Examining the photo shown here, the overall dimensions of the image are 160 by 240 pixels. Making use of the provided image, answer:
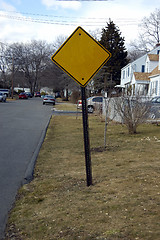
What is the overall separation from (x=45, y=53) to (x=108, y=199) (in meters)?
80.8

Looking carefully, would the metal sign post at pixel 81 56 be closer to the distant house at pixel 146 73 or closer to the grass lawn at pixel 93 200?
the grass lawn at pixel 93 200

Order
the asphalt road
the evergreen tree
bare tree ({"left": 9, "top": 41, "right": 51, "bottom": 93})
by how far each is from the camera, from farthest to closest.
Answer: bare tree ({"left": 9, "top": 41, "right": 51, "bottom": 93}) < the evergreen tree < the asphalt road

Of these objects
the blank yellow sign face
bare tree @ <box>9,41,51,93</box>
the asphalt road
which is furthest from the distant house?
bare tree @ <box>9,41,51,93</box>

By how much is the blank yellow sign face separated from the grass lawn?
6.19ft

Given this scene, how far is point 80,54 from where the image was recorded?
198 inches

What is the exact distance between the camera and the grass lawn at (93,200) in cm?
362

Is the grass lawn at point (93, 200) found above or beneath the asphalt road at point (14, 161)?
above

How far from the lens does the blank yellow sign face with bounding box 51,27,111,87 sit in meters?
5.03

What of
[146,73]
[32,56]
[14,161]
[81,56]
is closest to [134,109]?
[14,161]

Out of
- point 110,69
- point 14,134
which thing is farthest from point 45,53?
point 14,134

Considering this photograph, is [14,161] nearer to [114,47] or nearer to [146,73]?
[146,73]

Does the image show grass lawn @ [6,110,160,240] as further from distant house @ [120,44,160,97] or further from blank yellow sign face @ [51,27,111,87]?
distant house @ [120,44,160,97]

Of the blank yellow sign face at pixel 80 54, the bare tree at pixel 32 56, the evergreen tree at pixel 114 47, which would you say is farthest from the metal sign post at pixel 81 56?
the bare tree at pixel 32 56

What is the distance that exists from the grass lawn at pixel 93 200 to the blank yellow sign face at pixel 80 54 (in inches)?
74.3
